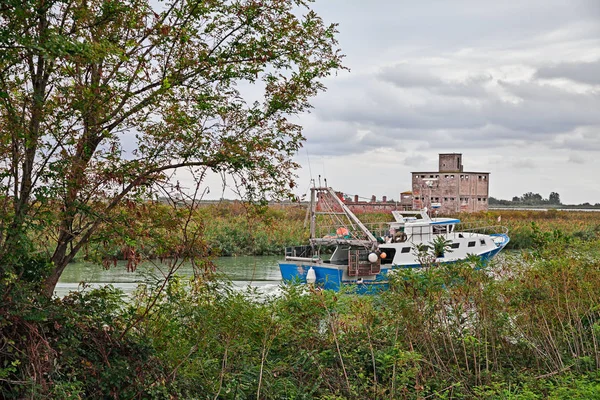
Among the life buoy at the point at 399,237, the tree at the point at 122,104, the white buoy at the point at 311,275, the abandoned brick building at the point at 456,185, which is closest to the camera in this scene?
the tree at the point at 122,104

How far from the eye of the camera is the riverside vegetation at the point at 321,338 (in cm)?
519

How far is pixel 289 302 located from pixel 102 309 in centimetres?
234

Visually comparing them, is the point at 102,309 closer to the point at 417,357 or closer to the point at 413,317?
the point at 417,357

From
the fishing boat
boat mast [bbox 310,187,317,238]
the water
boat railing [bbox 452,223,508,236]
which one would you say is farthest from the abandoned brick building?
boat mast [bbox 310,187,317,238]

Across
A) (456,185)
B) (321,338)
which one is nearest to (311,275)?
(321,338)

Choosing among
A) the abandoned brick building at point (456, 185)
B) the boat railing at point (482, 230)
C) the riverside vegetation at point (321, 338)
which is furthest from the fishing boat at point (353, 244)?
the abandoned brick building at point (456, 185)

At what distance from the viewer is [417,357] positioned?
597cm

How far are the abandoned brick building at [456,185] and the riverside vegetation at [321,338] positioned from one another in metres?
41.1

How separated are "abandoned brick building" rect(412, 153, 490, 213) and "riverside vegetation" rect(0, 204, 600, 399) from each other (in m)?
41.1

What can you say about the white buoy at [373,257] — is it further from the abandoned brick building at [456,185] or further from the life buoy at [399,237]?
the abandoned brick building at [456,185]

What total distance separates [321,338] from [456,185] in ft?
145

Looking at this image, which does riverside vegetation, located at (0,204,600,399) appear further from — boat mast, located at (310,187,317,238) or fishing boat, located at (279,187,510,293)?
boat mast, located at (310,187,317,238)

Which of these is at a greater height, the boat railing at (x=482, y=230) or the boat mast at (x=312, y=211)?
the boat mast at (x=312, y=211)

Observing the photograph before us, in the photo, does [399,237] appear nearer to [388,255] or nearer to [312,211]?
[388,255]
